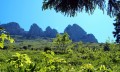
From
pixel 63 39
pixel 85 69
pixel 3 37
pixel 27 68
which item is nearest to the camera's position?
pixel 3 37

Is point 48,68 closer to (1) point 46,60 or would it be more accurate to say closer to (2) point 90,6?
(1) point 46,60

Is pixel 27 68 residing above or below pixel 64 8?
below

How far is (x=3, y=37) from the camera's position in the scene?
23.5 ft

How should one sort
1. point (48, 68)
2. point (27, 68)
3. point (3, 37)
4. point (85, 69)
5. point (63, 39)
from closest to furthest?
point (3, 37), point (27, 68), point (48, 68), point (85, 69), point (63, 39)

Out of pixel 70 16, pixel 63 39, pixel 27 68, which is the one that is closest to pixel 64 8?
pixel 70 16

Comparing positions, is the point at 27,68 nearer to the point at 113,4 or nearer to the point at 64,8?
the point at 64,8

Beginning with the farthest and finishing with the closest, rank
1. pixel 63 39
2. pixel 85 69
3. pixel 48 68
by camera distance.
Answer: pixel 63 39, pixel 85 69, pixel 48 68

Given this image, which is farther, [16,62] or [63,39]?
[63,39]

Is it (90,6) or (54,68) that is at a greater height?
(90,6)

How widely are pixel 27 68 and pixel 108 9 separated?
265 cm

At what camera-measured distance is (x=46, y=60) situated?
9.20 m

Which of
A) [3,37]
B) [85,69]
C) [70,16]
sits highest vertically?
[70,16]

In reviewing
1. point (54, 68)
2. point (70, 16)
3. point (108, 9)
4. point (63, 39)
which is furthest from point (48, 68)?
point (63, 39)

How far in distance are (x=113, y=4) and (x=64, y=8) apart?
4.24 ft
